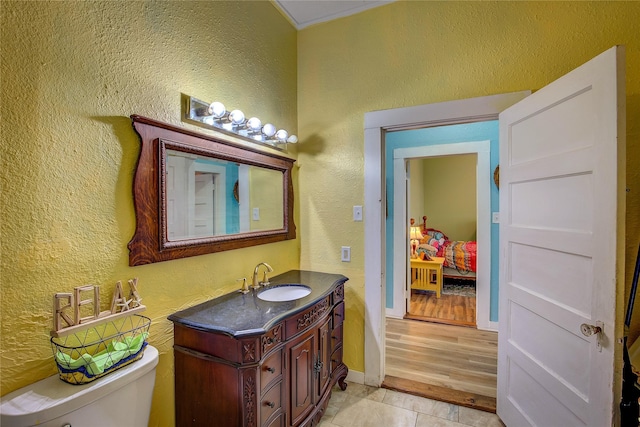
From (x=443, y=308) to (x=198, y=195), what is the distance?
348cm

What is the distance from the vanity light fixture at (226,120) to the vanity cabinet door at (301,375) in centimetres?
123

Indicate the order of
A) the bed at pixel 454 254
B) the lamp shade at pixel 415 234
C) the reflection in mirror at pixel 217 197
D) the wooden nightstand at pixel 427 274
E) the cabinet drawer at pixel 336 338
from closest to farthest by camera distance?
the reflection in mirror at pixel 217 197
the cabinet drawer at pixel 336 338
the wooden nightstand at pixel 427 274
the bed at pixel 454 254
the lamp shade at pixel 415 234

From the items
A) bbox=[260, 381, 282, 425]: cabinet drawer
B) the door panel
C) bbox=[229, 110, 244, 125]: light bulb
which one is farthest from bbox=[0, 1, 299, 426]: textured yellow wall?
the door panel

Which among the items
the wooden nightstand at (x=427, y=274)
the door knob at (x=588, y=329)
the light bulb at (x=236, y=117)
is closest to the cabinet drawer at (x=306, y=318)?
the light bulb at (x=236, y=117)

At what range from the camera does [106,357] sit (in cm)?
101

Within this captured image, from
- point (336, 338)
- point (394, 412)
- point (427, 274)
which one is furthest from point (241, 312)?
point (427, 274)

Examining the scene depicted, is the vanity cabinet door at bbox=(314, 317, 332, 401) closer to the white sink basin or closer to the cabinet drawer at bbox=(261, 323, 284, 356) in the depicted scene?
the white sink basin

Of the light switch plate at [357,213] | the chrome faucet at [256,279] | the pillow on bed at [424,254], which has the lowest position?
the pillow on bed at [424,254]

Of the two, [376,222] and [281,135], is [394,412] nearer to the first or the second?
Result: [376,222]

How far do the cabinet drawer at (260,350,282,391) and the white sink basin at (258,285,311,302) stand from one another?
17.6 inches

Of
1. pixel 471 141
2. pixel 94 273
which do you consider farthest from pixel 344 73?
pixel 94 273

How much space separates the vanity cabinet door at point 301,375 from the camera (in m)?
1.48

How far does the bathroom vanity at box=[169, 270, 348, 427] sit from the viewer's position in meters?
1.23

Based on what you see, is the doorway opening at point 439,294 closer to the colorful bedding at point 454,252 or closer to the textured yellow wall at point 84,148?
the colorful bedding at point 454,252
